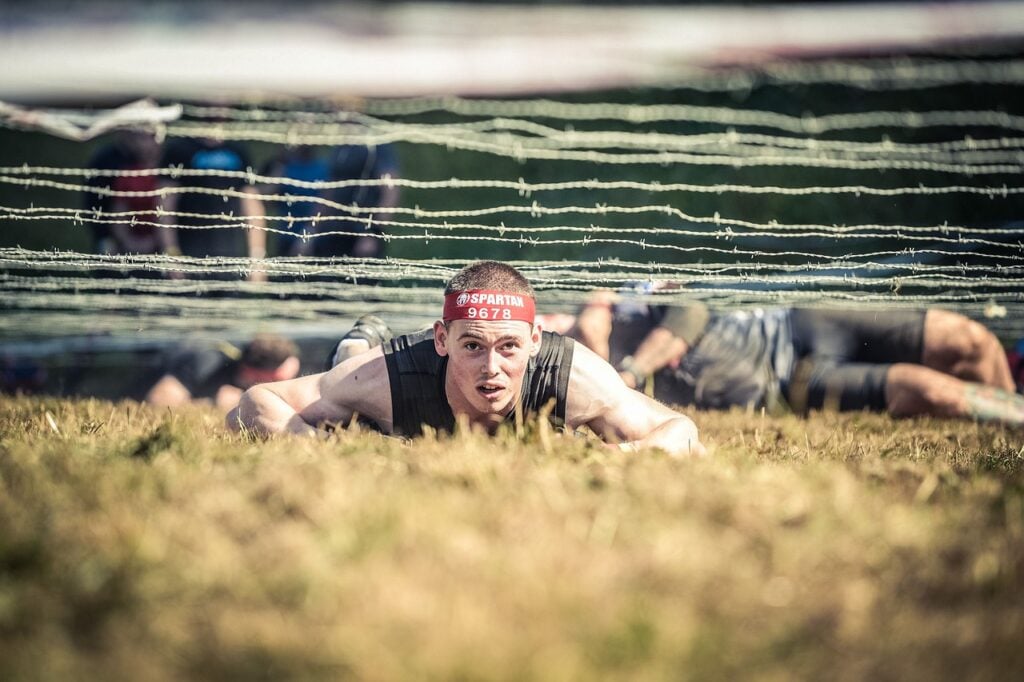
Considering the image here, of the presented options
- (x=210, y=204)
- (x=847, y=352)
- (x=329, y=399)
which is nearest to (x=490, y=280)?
(x=329, y=399)

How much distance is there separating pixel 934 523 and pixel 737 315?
15.2 feet

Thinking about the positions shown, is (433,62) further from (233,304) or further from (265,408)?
(233,304)

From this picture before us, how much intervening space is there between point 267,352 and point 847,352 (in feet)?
13.8

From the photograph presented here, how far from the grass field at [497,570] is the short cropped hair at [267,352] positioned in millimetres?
4216

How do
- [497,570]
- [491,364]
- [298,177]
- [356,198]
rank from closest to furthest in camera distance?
[497,570]
[491,364]
[356,198]
[298,177]

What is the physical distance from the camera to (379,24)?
171 inches

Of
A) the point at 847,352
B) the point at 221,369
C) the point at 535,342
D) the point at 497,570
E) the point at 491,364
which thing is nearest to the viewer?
the point at 497,570

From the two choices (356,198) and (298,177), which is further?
(298,177)

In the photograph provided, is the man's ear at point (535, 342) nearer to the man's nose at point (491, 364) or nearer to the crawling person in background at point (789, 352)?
the man's nose at point (491, 364)

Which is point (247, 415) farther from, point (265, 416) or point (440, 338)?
point (440, 338)

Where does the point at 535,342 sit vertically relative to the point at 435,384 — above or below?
above

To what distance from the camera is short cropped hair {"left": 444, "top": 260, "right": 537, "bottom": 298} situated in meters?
4.27

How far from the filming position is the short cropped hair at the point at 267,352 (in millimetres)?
7352

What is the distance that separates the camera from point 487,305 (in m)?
4.20
